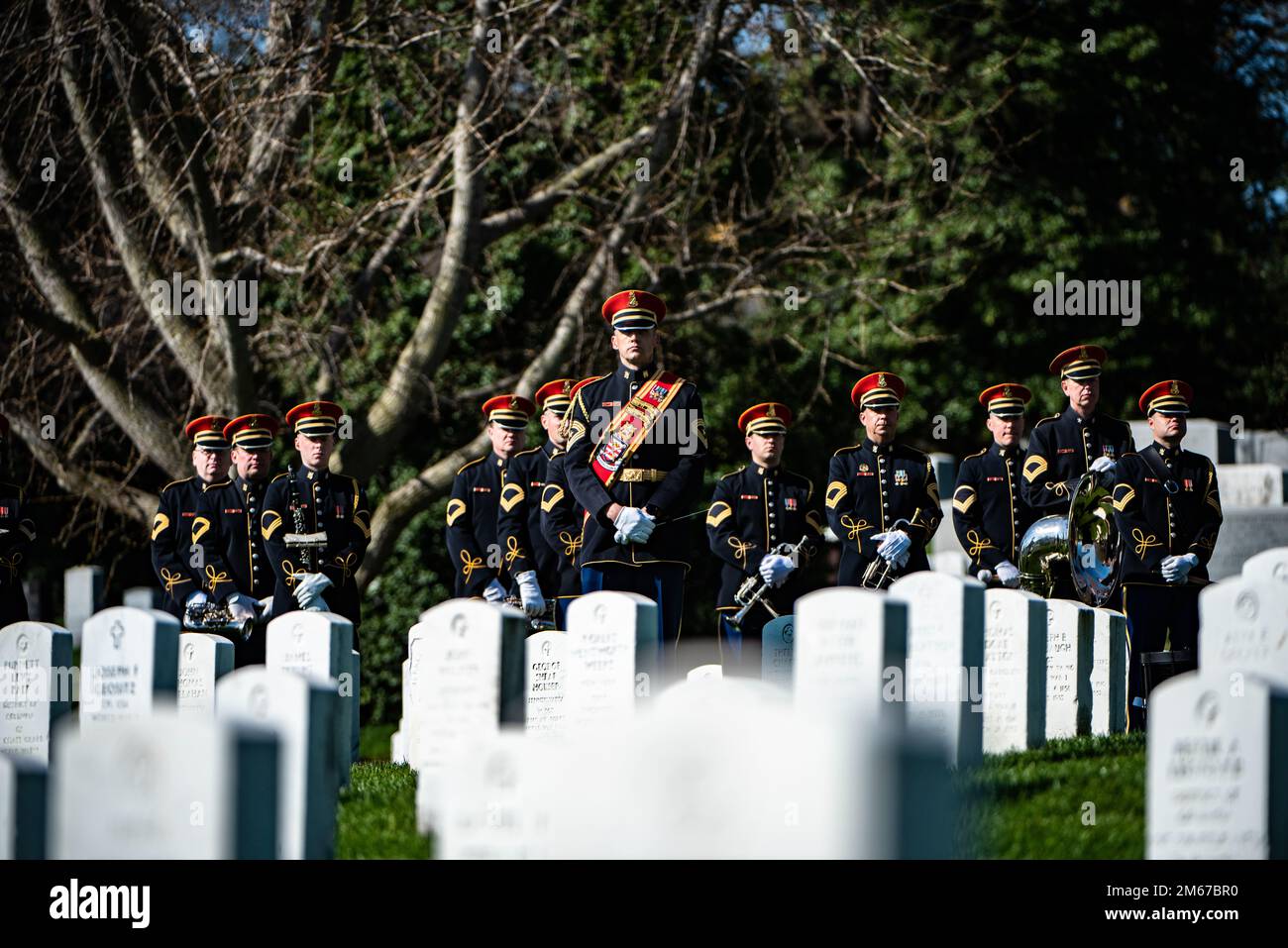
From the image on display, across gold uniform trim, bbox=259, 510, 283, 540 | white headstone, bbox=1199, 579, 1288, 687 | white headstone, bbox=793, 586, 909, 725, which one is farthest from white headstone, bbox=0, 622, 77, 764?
white headstone, bbox=1199, 579, 1288, 687

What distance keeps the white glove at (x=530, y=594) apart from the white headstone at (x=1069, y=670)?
113 inches

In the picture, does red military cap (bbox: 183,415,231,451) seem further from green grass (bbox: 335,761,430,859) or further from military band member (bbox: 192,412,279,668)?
green grass (bbox: 335,761,430,859)

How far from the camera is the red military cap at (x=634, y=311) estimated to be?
834 cm

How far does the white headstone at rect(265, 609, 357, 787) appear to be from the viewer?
7.33 meters

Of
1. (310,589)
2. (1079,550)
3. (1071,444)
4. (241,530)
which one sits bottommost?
(310,589)

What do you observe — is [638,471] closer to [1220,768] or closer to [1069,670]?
[1069,670]

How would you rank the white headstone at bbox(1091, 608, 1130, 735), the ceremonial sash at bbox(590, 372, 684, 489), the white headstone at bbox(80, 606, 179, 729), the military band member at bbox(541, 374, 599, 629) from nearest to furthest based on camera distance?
the white headstone at bbox(80, 606, 179, 729) < the ceremonial sash at bbox(590, 372, 684, 489) < the white headstone at bbox(1091, 608, 1130, 735) < the military band member at bbox(541, 374, 599, 629)

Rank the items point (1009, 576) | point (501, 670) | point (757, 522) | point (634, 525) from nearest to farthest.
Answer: point (501, 670) < point (634, 525) < point (1009, 576) < point (757, 522)

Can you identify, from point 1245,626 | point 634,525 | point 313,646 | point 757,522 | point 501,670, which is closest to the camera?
point 1245,626

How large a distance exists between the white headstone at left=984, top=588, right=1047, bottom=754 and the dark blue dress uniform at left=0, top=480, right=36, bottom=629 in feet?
17.4

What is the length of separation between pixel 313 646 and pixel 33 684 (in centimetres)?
127

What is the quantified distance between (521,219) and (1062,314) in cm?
643

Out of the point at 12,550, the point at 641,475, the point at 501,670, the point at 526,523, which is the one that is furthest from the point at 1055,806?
the point at 12,550

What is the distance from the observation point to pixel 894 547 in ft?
29.7
